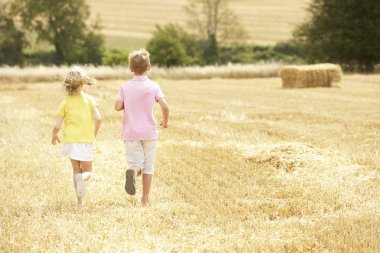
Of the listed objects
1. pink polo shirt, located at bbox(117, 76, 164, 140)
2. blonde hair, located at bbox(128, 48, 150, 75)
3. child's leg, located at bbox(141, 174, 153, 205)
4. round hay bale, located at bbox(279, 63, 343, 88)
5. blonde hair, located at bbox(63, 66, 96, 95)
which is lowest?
child's leg, located at bbox(141, 174, 153, 205)

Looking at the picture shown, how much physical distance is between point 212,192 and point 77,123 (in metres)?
1.66

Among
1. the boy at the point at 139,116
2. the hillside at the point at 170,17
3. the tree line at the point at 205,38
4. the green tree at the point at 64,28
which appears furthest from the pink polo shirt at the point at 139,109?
the hillside at the point at 170,17

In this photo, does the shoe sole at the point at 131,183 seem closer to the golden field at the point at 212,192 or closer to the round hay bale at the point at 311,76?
the golden field at the point at 212,192

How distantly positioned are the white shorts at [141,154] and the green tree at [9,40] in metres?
36.3

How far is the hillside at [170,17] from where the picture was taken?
51438 mm

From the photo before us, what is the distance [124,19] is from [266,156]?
161 feet

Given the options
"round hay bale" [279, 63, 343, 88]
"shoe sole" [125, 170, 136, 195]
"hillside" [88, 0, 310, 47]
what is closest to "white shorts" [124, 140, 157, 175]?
"shoe sole" [125, 170, 136, 195]

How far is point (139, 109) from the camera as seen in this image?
6.47m

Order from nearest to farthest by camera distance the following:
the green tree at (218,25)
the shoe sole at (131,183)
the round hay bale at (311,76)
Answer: the shoe sole at (131,183)
the round hay bale at (311,76)
the green tree at (218,25)

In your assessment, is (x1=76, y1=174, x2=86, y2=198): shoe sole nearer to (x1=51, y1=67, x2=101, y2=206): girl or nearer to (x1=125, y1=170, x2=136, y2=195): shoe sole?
(x1=51, y1=67, x2=101, y2=206): girl

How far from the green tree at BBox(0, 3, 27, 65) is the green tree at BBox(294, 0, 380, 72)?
61.5ft

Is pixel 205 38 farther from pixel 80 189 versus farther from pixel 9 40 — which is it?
pixel 80 189

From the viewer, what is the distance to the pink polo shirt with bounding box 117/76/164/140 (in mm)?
6449

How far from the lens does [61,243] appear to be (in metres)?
4.98
